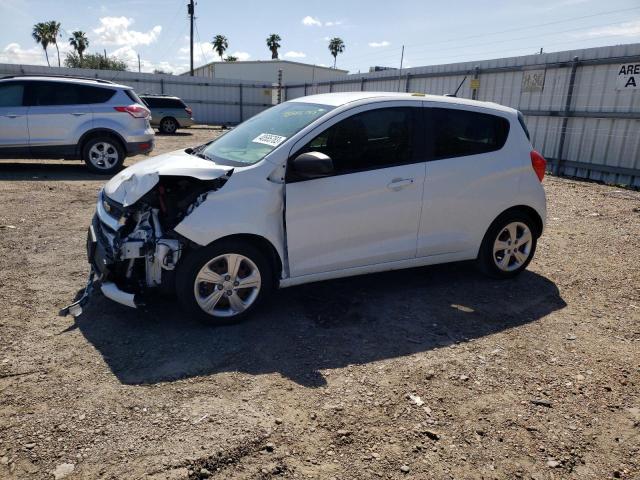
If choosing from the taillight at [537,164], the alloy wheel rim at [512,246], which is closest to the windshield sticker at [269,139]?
the alloy wheel rim at [512,246]

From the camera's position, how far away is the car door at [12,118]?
9672 millimetres

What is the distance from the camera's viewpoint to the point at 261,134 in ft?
14.4

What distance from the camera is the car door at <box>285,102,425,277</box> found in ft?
12.9

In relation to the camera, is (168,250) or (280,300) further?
(280,300)

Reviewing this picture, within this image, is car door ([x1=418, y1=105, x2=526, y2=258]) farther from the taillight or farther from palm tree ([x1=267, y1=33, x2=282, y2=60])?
palm tree ([x1=267, y1=33, x2=282, y2=60])

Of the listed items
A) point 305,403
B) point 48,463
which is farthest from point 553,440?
point 48,463

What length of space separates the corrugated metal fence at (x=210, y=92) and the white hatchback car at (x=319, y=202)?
82.5ft

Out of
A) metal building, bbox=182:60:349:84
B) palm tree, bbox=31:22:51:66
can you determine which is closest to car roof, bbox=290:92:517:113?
metal building, bbox=182:60:349:84

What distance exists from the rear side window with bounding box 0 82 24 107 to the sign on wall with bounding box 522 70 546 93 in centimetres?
1171

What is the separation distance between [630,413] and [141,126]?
9.99 meters

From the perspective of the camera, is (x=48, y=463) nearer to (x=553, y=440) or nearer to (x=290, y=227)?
(x=290, y=227)

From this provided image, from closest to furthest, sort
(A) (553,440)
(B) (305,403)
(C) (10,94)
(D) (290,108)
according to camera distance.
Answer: (A) (553,440) → (B) (305,403) → (D) (290,108) → (C) (10,94)

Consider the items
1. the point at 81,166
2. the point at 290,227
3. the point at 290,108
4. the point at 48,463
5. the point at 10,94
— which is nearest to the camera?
the point at 48,463

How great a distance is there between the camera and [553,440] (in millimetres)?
2756
